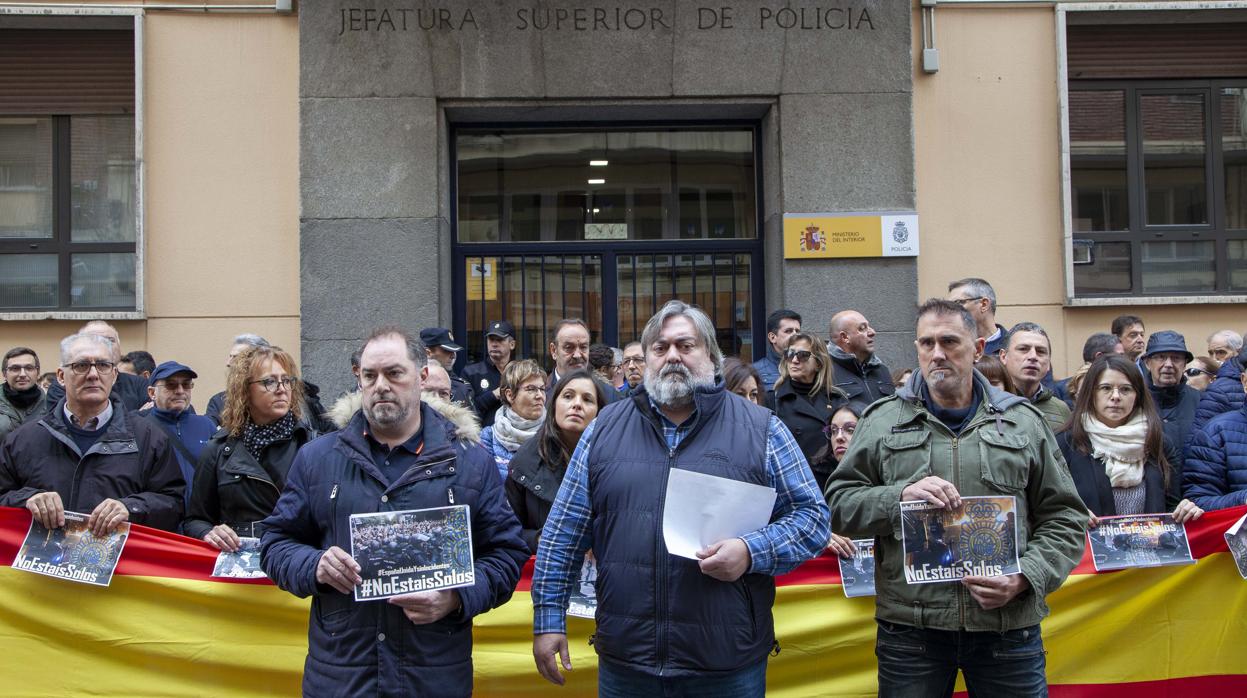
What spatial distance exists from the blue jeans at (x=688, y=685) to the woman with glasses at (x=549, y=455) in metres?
1.23

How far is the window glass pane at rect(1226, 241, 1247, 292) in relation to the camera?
1063 cm

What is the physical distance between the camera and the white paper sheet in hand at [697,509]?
346 cm

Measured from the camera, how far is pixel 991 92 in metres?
10.2

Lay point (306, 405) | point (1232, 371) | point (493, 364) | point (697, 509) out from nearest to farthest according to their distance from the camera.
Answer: point (697, 509) → point (306, 405) → point (1232, 371) → point (493, 364)

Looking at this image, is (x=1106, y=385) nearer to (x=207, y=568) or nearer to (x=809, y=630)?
(x=809, y=630)

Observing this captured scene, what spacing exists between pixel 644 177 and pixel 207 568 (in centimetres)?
669

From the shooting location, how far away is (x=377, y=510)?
3.61 metres

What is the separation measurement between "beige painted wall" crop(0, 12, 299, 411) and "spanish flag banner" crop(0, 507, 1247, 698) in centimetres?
508

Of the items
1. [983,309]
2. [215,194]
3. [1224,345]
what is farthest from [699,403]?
[215,194]

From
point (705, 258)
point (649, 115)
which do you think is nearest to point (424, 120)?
point (649, 115)

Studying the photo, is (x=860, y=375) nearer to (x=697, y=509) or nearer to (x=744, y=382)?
(x=744, y=382)

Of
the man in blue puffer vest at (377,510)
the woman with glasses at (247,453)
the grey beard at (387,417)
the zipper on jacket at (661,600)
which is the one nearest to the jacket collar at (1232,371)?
the zipper on jacket at (661,600)

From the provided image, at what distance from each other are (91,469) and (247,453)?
0.72m

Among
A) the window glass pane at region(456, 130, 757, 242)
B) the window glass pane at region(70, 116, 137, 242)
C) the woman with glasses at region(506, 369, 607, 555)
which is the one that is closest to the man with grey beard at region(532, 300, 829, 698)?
the woman with glasses at region(506, 369, 607, 555)
